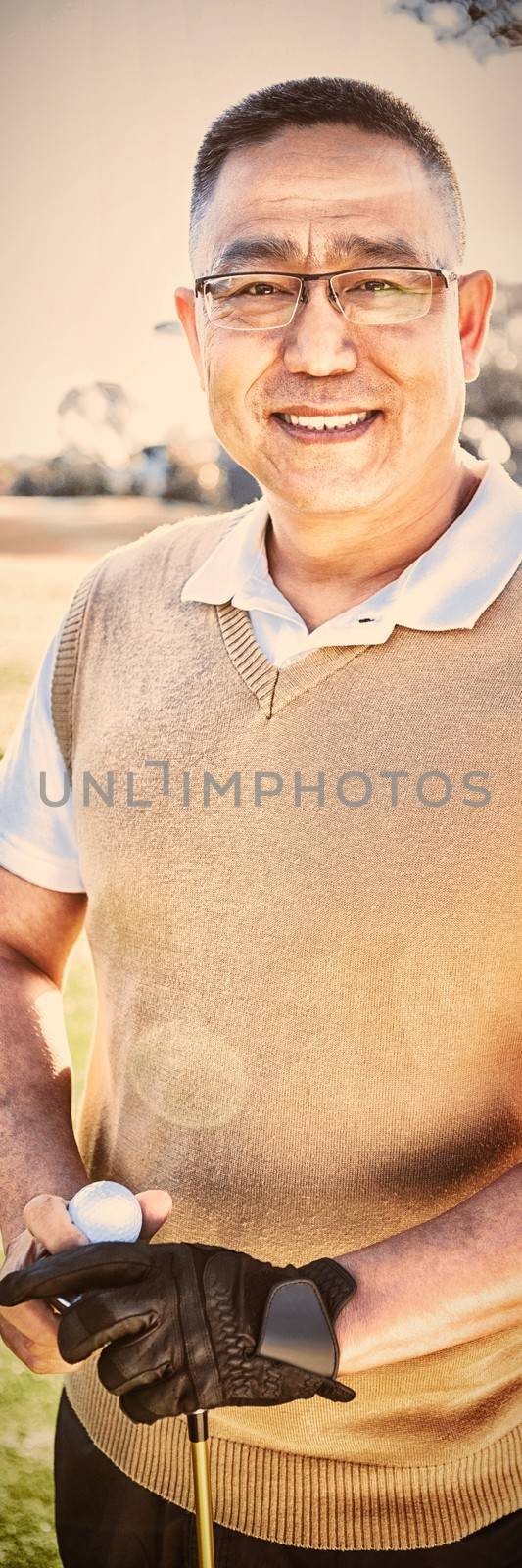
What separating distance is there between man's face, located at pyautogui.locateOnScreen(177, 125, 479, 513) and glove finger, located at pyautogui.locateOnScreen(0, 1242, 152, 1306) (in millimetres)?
708

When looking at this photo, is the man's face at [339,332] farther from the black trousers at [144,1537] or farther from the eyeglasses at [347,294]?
the black trousers at [144,1537]

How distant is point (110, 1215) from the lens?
1.05 metres

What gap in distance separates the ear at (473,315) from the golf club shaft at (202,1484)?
1.04 meters

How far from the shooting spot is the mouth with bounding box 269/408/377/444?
4.05 ft

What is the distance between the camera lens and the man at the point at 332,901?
3.72 ft

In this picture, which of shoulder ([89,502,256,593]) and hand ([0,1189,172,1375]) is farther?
shoulder ([89,502,256,593])

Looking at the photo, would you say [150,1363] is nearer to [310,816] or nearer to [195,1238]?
[195,1238]

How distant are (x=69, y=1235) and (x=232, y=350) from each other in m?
0.85

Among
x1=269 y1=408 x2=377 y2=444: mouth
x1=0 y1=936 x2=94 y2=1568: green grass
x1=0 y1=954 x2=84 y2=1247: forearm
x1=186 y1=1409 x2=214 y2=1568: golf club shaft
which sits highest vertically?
x1=269 y1=408 x2=377 y2=444: mouth

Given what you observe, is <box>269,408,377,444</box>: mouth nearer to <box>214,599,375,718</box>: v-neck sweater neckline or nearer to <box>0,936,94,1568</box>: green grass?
<box>214,599,375,718</box>: v-neck sweater neckline

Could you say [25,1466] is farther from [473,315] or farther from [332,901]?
[473,315]

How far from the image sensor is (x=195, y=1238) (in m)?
1.25

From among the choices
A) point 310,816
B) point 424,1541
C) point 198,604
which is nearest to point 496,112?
point 198,604

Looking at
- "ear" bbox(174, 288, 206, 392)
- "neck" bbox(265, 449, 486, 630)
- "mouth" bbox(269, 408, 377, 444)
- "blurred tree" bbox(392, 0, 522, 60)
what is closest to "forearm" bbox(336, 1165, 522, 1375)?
"neck" bbox(265, 449, 486, 630)
